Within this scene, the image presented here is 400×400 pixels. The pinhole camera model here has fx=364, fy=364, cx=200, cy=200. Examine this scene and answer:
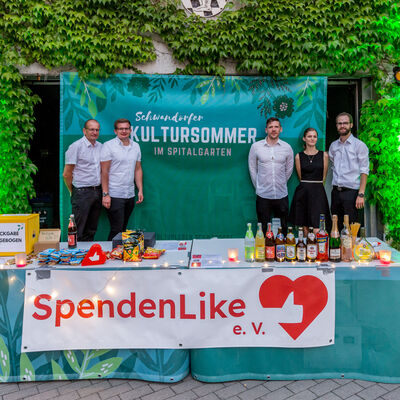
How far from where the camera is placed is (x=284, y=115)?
15.3 feet

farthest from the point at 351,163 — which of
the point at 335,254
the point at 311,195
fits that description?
the point at 335,254

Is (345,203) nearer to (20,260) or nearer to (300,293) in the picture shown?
(300,293)

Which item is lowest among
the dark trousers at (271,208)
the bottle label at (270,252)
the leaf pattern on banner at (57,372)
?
the leaf pattern on banner at (57,372)

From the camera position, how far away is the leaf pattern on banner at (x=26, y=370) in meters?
2.49

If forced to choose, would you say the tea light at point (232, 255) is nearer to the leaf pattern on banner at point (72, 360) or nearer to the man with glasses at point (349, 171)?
the leaf pattern on banner at point (72, 360)

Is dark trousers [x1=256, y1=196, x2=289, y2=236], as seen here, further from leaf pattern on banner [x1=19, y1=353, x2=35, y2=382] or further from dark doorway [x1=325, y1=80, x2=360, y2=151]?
leaf pattern on banner [x1=19, y1=353, x2=35, y2=382]

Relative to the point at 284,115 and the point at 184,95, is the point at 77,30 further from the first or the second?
the point at 284,115

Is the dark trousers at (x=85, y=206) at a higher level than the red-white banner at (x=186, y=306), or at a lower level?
higher

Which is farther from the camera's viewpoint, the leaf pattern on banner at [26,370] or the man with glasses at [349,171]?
the man with glasses at [349,171]

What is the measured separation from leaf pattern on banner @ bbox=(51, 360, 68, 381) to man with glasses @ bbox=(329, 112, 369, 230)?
142 inches

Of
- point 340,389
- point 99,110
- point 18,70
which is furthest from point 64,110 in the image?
point 340,389

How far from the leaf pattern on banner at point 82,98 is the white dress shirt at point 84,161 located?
27cm

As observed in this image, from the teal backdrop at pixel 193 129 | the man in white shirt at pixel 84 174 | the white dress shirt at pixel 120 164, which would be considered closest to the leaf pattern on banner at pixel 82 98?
the teal backdrop at pixel 193 129

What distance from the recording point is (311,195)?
14.9ft
